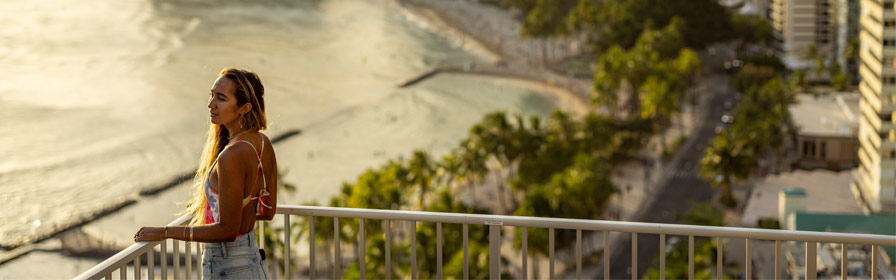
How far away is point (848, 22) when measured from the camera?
56344 mm

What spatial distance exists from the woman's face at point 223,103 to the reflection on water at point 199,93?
13.9 m

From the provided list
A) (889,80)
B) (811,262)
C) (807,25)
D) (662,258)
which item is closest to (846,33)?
(807,25)

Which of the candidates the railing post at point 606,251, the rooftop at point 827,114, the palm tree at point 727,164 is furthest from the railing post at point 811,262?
the rooftop at point 827,114

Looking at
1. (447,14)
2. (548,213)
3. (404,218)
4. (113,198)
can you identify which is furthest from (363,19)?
(404,218)

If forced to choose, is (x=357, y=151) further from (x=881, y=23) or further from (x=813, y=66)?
(x=813, y=66)

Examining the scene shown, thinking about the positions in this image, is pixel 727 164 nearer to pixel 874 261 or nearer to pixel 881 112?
pixel 881 112

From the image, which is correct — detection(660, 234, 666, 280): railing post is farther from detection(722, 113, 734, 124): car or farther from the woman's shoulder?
detection(722, 113, 734, 124): car

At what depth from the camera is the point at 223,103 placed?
2807 mm

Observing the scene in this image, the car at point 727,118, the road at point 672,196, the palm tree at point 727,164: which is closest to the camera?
the road at point 672,196

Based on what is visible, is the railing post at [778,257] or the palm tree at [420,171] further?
the palm tree at [420,171]

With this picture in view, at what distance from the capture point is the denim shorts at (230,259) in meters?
2.87

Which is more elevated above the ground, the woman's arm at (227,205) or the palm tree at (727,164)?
the woman's arm at (227,205)

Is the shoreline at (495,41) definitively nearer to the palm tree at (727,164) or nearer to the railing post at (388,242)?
the palm tree at (727,164)

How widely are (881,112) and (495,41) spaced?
3633 cm
